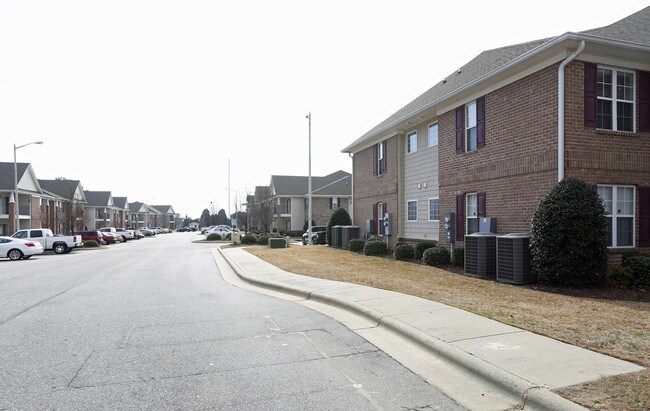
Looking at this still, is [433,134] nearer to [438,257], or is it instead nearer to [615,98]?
[438,257]

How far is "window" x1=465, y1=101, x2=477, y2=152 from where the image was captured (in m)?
15.8

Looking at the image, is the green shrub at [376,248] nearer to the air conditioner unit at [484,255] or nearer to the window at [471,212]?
the window at [471,212]

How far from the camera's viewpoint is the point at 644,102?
41.0 feet

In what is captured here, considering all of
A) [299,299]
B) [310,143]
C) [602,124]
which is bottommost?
[299,299]

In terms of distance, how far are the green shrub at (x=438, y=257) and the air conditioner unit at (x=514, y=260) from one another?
383 centimetres

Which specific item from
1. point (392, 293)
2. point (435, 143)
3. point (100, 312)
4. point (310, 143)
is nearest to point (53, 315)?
point (100, 312)

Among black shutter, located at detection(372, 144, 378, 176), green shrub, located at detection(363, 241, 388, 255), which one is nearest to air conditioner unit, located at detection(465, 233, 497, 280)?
green shrub, located at detection(363, 241, 388, 255)

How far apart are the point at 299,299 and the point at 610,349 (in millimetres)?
6233

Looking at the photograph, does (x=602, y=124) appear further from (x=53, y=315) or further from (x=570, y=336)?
(x=53, y=315)

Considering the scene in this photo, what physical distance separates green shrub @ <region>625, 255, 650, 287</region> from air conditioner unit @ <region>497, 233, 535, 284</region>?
7.64 feet

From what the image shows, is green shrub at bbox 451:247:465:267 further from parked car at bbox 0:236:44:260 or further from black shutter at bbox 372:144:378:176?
parked car at bbox 0:236:44:260

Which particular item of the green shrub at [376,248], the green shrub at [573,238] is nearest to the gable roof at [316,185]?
the green shrub at [376,248]

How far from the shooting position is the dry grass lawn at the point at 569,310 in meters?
4.16

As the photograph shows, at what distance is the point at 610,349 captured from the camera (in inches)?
215
